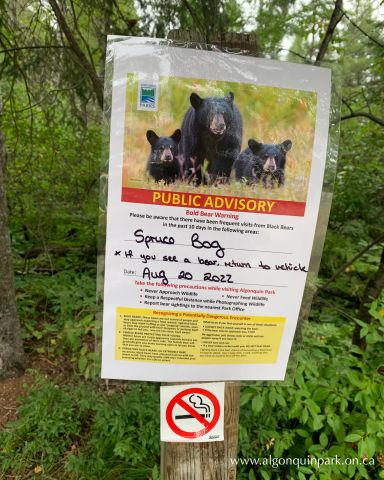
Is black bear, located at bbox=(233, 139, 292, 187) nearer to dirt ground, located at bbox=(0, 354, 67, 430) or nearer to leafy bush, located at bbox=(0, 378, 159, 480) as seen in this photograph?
leafy bush, located at bbox=(0, 378, 159, 480)

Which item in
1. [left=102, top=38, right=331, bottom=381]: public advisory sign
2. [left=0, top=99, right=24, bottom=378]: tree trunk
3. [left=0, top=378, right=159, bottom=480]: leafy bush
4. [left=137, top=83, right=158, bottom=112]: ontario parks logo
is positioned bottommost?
[left=0, top=378, right=159, bottom=480]: leafy bush

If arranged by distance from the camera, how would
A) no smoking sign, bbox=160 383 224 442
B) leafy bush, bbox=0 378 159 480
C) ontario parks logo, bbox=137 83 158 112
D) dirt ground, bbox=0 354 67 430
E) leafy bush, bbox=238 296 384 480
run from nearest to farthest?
ontario parks logo, bbox=137 83 158 112 → no smoking sign, bbox=160 383 224 442 → leafy bush, bbox=238 296 384 480 → leafy bush, bbox=0 378 159 480 → dirt ground, bbox=0 354 67 430

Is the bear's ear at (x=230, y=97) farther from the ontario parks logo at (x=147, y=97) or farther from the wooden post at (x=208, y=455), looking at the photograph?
the wooden post at (x=208, y=455)

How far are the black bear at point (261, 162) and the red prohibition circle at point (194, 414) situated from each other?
77cm

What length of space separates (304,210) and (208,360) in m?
0.60

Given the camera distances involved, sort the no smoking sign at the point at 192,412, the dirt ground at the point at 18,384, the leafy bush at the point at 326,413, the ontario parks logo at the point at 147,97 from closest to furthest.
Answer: the ontario parks logo at the point at 147,97
the no smoking sign at the point at 192,412
the leafy bush at the point at 326,413
the dirt ground at the point at 18,384

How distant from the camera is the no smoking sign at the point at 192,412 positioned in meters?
1.33

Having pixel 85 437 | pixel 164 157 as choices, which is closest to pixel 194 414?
pixel 164 157

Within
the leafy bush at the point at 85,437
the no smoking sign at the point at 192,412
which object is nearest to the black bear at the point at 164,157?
the no smoking sign at the point at 192,412

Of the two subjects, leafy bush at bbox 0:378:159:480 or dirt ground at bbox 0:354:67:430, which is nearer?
leafy bush at bbox 0:378:159:480

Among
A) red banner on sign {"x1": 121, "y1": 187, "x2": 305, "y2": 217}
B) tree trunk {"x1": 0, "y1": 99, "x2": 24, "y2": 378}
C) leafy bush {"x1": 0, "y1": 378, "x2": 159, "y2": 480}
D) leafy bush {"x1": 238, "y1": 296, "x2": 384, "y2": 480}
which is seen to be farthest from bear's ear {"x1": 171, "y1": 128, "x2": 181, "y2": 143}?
tree trunk {"x1": 0, "y1": 99, "x2": 24, "y2": 378}

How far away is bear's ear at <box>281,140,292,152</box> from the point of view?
110 cm

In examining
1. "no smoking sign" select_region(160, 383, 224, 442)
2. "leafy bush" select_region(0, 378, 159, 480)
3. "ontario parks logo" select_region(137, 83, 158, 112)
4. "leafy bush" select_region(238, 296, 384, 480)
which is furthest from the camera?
"leafy bush" select_region(0, 378, 159, 480)

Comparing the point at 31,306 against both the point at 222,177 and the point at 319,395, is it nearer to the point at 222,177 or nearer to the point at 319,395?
the point at 319,395
